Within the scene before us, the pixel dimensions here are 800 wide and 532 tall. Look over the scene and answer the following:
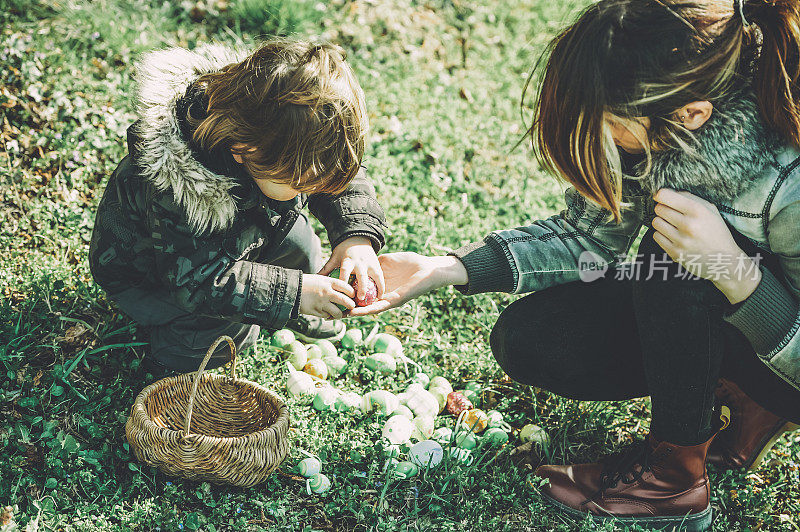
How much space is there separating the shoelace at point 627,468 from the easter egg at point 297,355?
114cm

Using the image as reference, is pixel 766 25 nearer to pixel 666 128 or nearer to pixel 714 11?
pixel 714 11

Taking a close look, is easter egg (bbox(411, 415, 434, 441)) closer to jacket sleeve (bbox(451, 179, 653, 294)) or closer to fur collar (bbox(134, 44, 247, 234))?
jacket sleeve (bbox(451, 179, 653, 294))

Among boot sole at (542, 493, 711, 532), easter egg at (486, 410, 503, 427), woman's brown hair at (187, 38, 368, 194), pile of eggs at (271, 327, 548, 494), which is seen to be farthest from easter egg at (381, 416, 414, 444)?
woman's brown hair at (187, 38, 368, 194)

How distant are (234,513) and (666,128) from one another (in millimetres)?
1683

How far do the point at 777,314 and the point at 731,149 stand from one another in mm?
481

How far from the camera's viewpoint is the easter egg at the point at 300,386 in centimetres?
260

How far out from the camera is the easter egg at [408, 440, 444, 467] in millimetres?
2422

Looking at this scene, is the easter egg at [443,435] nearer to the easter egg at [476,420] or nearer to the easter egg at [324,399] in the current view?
the easter egg at [476,420]

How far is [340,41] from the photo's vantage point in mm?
4480

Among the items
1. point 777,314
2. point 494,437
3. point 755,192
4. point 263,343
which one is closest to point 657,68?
point 755,192

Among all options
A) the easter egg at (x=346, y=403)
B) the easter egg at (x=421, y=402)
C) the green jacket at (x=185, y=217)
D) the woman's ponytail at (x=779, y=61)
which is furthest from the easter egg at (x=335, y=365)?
the woman's ponytail at (x=779, y=61)

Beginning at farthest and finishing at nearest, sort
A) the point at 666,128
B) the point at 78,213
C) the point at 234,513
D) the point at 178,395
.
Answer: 1. the point at 78,213
2. the point at 178,395
3. the point at 234,513
4. the point at 666,128

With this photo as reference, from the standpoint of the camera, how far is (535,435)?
2629 mm

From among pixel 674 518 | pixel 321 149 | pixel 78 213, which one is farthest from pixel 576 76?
pixel 78 213
